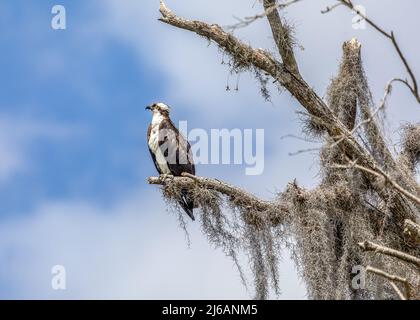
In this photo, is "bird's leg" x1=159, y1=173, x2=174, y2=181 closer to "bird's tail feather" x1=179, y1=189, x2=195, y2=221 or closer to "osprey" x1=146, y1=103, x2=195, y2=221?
"bird's tail feather" x1=179, y1=189, x2=195, y2=221

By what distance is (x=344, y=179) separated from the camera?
33.6ft

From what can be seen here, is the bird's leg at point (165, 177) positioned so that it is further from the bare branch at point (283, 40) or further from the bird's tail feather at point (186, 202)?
the bare branch at point (283, 40)

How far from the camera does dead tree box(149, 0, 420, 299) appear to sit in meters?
9.79

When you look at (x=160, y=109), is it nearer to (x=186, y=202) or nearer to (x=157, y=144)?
(x=157, y=144)

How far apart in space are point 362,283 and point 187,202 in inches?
69.7

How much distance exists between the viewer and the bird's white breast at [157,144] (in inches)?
438

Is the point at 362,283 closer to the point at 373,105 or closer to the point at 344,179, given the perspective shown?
the point at 344,179

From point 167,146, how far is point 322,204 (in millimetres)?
1925

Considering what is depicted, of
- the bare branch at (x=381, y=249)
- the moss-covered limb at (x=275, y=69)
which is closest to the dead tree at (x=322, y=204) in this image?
the moss-covered limb at (x=275, y=69)

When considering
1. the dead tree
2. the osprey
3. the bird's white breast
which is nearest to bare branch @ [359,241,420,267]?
the dead tree

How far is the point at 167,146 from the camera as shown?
1122 cm

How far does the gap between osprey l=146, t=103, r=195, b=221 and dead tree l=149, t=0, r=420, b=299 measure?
2.48 feet

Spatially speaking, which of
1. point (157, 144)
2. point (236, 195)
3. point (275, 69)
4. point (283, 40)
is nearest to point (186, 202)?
point (236, 195)
